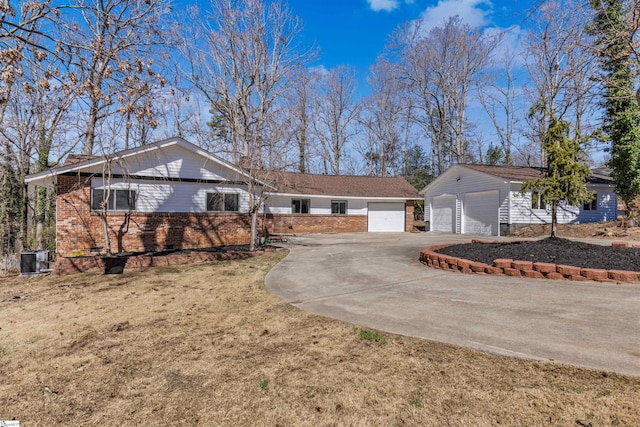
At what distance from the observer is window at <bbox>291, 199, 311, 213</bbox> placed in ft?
68.9

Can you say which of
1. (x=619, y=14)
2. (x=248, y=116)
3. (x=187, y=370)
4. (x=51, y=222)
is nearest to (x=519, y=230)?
(x=619, y=14)

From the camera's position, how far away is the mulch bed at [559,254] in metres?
6.53

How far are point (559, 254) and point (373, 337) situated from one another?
5996 millimetres

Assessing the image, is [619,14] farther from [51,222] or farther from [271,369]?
[51,222]

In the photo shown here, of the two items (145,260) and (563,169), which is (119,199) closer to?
(145,260)

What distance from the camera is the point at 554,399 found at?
7.83 ft

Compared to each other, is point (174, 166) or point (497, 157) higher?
point (497, 157)

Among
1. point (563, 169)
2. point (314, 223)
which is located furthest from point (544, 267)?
point (314, 223)

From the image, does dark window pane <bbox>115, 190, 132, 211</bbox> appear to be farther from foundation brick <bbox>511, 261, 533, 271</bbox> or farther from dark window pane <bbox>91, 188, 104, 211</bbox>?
foundation brick <bbox>511, 261, 533, 271</bbox>

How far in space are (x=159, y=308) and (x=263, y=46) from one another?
31.1 feet

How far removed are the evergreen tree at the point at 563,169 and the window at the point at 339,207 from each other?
13.8 metres

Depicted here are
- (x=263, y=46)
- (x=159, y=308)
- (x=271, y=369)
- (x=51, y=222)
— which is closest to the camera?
(x=271, y=369)

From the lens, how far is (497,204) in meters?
17.6

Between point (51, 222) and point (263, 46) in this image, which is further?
point (51, 222)
